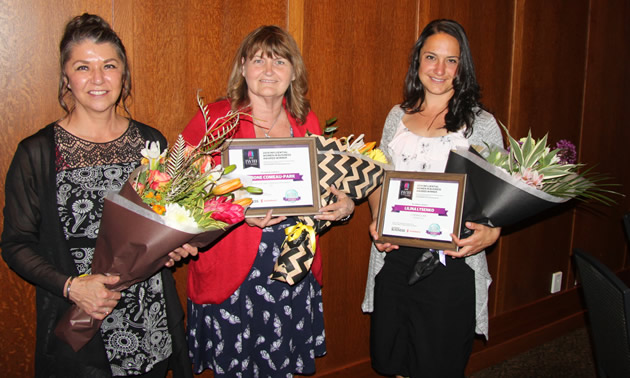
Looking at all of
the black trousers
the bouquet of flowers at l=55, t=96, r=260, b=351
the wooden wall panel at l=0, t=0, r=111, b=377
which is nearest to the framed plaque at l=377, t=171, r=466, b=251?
the black trousers

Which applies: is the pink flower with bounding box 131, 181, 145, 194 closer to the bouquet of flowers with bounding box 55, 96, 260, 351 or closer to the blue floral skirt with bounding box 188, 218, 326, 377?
the bouquet of flowers with bounding box 55, 96, 260, 351

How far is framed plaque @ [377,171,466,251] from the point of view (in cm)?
178

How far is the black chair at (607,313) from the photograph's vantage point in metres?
1.31

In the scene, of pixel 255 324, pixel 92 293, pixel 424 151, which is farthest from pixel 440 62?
pixel 92 293

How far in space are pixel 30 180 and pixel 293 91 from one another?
1.07 metres

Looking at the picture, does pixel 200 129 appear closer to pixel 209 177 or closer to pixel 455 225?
pixel 209 177

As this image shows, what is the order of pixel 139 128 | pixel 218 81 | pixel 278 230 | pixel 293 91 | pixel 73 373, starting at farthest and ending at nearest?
→ pixel 218 81 < pixel 293 91 < pixel 278 230 < pixel 139 128 < pixel 73 373

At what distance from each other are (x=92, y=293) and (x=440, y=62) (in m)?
1.63

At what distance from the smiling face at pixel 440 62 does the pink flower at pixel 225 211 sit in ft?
3.70

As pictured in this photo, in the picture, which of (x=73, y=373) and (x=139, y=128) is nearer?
(x=73, y=373)

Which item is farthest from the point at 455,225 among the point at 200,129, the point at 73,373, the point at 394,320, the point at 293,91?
the point at 73,373

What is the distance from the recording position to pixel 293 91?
201 centimetres

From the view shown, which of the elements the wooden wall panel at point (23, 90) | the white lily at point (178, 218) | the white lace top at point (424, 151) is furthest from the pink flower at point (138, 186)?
the white lace top at point (424, 151)

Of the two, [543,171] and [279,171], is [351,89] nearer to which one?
[279,171]
